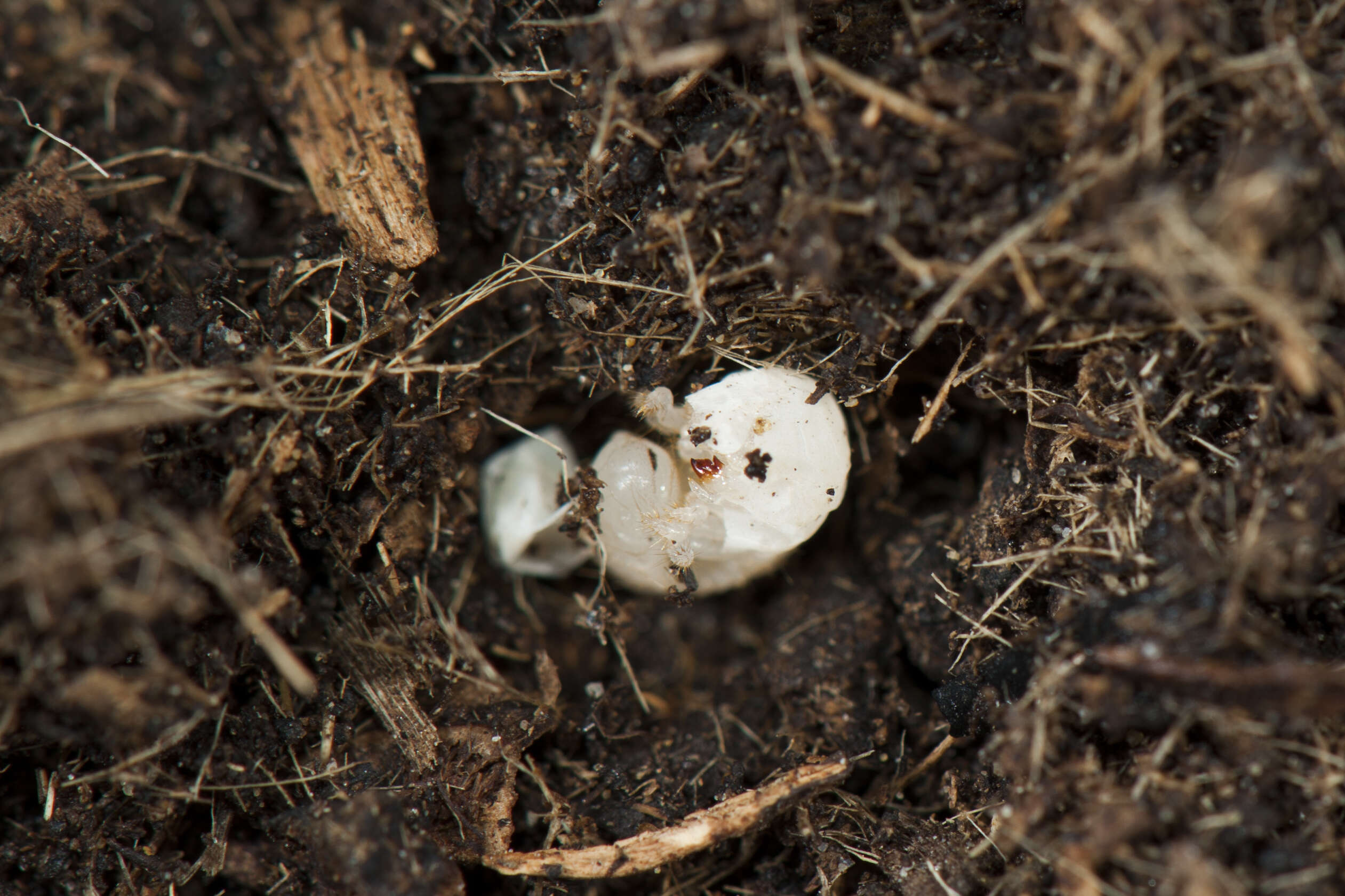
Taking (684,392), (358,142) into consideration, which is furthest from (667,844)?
(358,142)

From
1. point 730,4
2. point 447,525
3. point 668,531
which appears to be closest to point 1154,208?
point 730,4

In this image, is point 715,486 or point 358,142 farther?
point 715,486

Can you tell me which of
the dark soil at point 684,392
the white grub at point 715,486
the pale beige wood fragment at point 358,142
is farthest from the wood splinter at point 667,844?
the pale beige wood fragment at point 358,142

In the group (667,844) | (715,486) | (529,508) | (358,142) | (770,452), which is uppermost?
(358,142)

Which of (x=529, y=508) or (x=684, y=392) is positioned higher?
(x=684, y=392)

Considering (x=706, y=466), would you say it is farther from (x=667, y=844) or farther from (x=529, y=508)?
(x=667, y=844)

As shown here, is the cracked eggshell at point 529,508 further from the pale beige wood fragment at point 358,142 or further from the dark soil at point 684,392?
the pale beige wood fragment at point 358,142

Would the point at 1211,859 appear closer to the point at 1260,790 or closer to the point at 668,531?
the point at 1260,790
